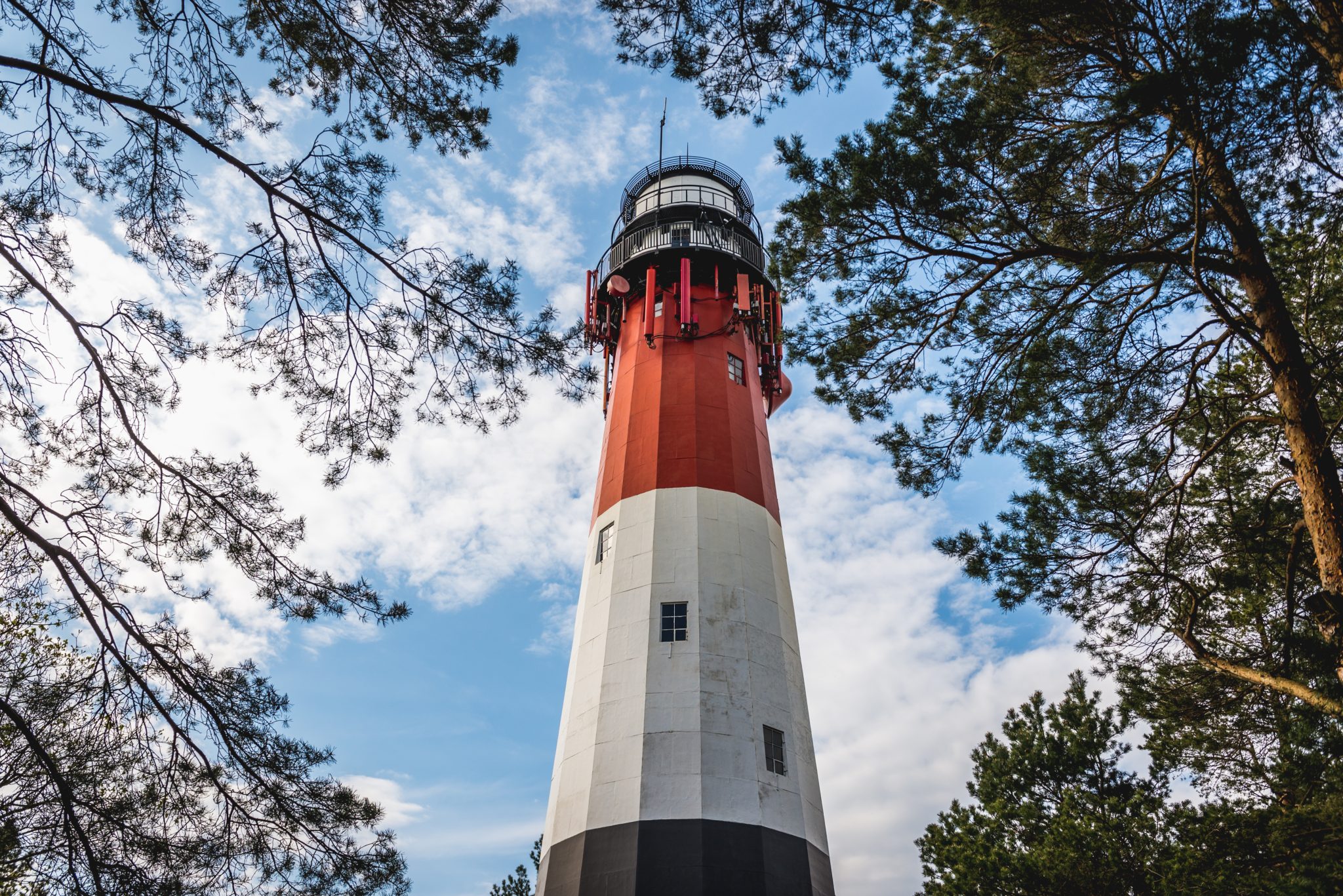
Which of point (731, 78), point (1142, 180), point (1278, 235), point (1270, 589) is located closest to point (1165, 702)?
point (1270, 589)

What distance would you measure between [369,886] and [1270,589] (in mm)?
10271

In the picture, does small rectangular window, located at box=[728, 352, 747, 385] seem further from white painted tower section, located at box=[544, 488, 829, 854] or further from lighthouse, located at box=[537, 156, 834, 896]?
white painted tower section, located at box=[544, 488, 829, 854]

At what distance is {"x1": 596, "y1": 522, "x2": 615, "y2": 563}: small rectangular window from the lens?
16.9 m

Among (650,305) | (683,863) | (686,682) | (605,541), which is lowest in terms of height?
(683,863)

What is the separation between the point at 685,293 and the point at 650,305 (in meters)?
0.86

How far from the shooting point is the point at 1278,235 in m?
9.26

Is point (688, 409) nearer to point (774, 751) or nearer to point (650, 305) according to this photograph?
point (650, 305)

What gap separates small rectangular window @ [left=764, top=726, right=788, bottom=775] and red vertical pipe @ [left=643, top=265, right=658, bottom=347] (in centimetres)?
910

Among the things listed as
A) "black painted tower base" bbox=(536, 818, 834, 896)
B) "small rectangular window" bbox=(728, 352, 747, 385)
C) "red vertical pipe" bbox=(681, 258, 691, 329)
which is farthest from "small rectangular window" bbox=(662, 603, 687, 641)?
"red vertical pipe" bbox=(681, 258, 691, 329)

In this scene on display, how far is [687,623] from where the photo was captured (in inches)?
599

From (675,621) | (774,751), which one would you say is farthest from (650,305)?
(774,751)

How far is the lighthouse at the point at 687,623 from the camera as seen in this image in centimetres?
1316

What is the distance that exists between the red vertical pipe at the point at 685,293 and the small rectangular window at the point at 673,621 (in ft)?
22.6

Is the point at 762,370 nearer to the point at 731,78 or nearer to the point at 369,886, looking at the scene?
the point at 731,78
